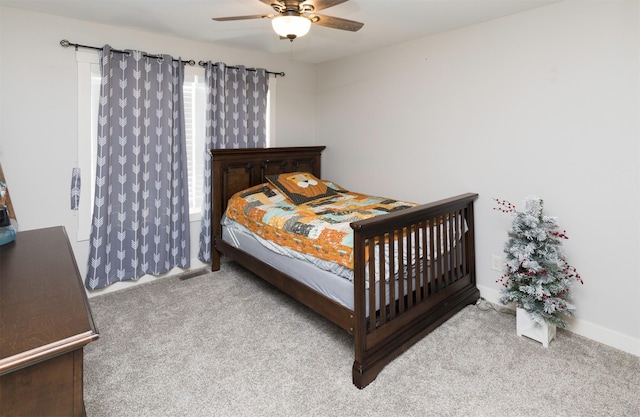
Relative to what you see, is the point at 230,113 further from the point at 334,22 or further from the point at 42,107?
the point at 334,22

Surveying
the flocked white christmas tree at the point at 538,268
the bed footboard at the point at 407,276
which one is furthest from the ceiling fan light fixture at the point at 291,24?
the flocked white christmas tree at the point at 538,268

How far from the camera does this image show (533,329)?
7.62 feet

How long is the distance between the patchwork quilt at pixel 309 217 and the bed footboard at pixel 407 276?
0.20 metres

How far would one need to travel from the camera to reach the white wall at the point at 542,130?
217cm

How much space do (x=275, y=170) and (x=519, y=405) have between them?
293cm

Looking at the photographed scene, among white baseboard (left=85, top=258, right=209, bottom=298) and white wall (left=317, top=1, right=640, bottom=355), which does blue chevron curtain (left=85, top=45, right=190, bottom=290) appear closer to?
white baseboard (left=85, top=258, right=209, bottom=298)

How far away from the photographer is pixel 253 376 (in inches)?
78.6

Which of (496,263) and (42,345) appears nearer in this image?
(42,345)

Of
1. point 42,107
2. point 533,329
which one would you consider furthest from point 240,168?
point 533,329

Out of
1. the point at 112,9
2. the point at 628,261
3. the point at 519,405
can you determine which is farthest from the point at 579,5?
the point at 112,9

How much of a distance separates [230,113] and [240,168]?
0.56 meters

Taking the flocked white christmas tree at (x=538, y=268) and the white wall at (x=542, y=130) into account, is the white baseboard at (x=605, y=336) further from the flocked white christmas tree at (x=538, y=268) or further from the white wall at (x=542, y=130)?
the flocked white christmas tree at (x=538, y=268)

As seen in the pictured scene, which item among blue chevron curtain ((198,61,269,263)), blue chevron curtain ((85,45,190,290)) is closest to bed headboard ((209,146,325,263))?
blue chevron curtain ((198,61,269,263))

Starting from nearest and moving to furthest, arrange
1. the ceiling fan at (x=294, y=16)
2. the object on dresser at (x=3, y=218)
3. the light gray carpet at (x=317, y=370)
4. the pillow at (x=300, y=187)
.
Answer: the object on dresser at (x=3, y=218) < the light gray carpet at (x=317, y=370) < the ceiling fan at (x=294, y=16) < the pillow at (x=300, y=187)
